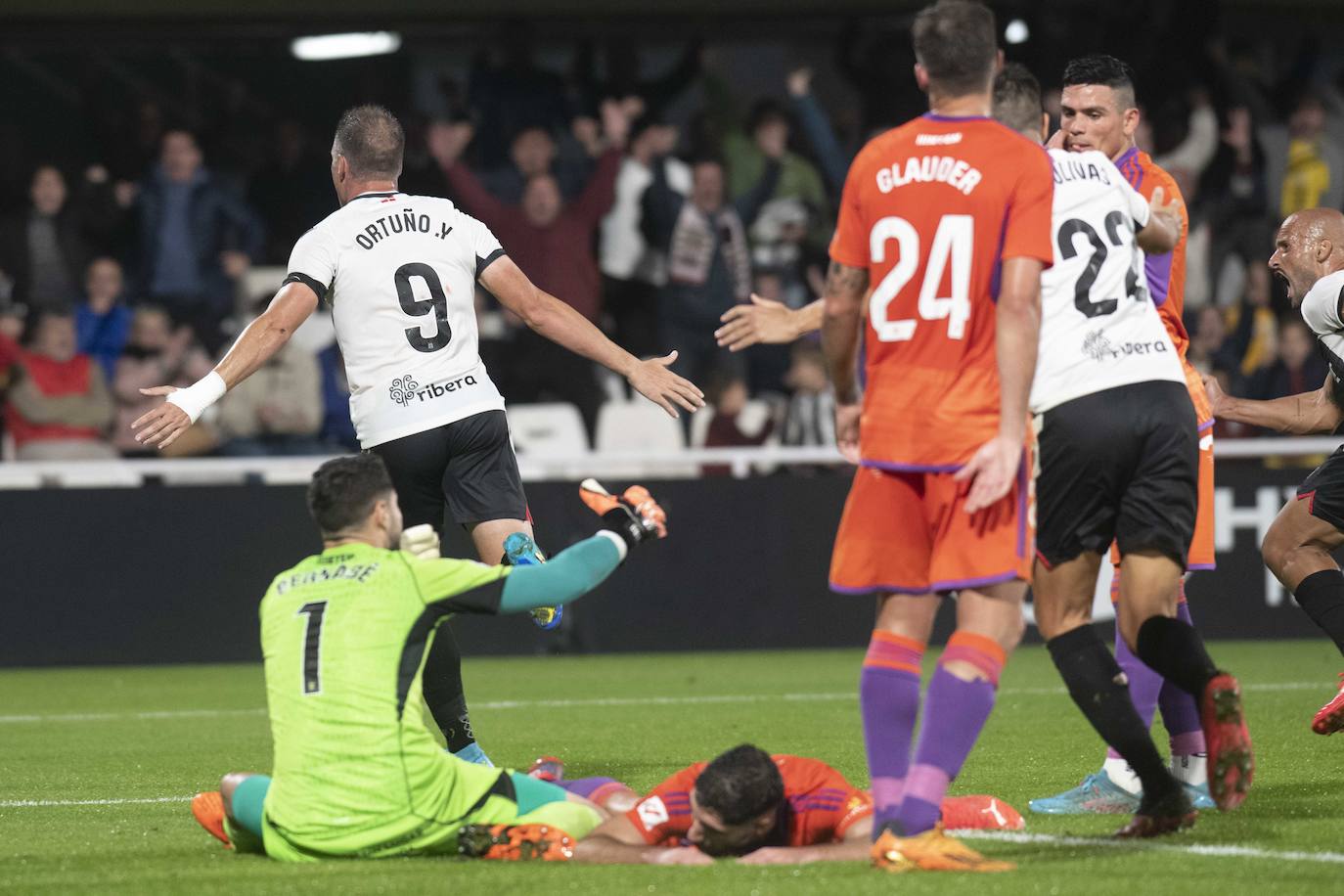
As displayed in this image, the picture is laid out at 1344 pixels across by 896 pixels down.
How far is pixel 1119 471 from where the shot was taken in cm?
569

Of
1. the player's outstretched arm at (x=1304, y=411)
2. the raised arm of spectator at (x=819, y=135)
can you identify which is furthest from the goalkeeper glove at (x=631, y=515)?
the raised arm of spectator at (x=819, y=135)

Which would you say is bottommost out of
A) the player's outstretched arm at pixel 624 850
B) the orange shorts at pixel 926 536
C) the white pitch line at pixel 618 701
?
the white pitch line at pixel 618 701

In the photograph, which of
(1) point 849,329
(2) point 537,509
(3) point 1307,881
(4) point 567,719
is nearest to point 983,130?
(1) point 849,329

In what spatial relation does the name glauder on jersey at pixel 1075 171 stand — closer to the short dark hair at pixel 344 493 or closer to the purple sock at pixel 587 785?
the short dark hair at pixel 344 493

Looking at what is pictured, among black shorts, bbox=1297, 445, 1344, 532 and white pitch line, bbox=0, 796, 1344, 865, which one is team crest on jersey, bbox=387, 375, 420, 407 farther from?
black shorts, bbox=1297, 445, 1344, 532

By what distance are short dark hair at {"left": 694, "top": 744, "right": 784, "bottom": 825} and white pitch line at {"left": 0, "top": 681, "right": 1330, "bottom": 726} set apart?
520 centimetres

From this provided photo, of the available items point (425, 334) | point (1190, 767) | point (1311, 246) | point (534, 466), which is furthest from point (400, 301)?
point (534, 466)

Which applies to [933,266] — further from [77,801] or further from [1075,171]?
[77,801]

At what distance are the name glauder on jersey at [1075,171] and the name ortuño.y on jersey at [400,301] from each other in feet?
7.97

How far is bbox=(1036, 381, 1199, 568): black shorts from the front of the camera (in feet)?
18.6

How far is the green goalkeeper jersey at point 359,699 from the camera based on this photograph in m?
5.23

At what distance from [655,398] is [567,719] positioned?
3.41 meters

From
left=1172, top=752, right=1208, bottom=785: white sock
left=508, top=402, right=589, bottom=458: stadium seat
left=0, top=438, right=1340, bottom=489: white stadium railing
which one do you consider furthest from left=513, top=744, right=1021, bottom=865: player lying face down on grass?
left=508, top=402, right=589, bottom=458: stadium seat

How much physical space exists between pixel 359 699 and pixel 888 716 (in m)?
1.41
